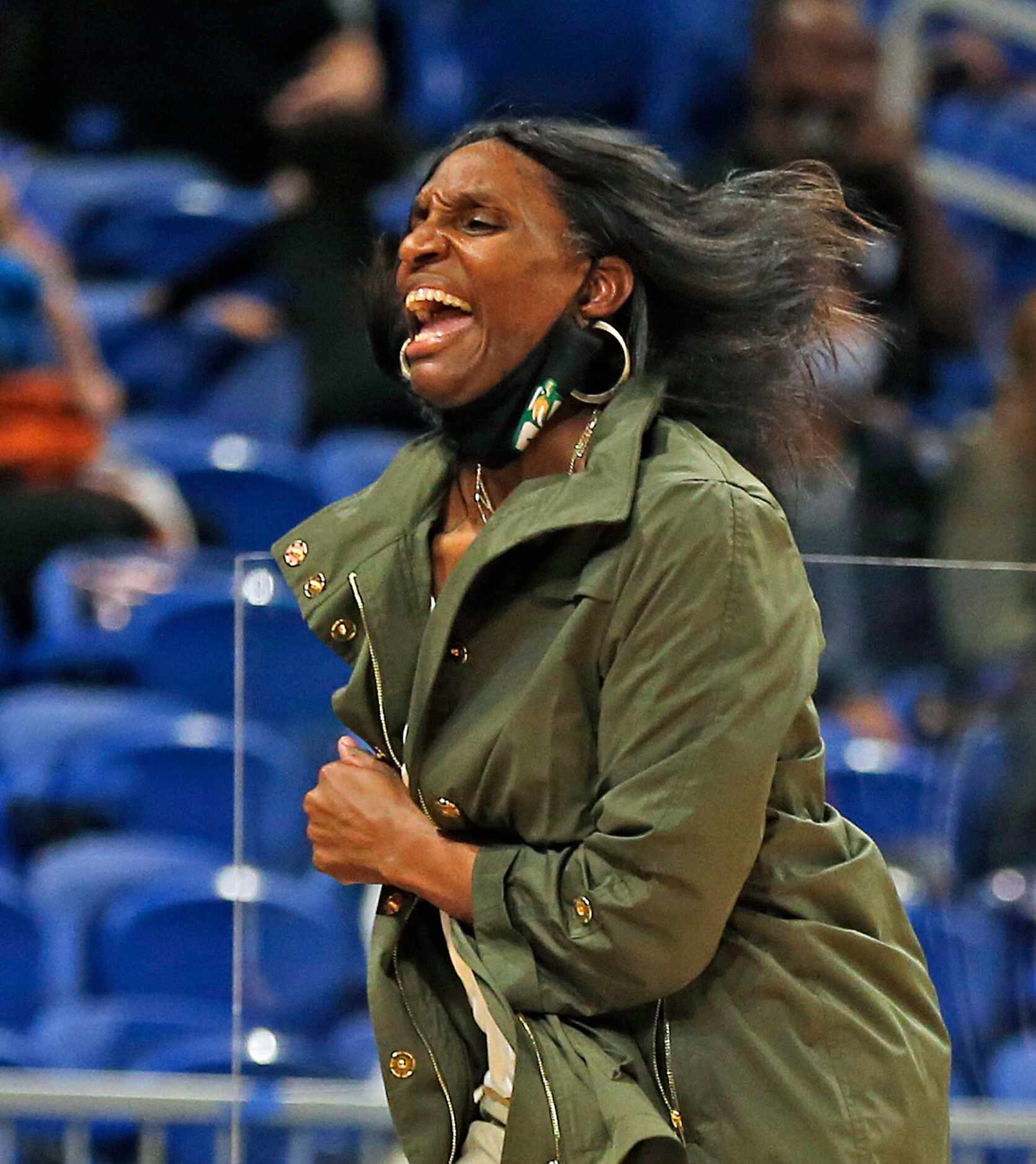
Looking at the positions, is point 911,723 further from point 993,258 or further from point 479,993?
point 993,258

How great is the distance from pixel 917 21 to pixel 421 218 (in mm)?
3940

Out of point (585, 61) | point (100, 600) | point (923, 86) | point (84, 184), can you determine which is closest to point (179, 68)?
point (84, 184)

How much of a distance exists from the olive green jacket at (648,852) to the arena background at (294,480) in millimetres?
304

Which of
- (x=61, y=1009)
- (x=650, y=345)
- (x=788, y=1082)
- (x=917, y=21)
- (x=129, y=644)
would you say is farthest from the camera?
→ (x=917, y=21)

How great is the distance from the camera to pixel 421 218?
1621mm

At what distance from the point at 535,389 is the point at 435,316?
0.10m

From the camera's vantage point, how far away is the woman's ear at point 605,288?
1582mm

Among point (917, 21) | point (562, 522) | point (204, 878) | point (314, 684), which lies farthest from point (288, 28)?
point (562, 522)

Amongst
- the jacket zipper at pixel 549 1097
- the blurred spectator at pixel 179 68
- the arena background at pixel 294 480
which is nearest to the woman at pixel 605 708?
the jacket zipper at pixel 549 1097

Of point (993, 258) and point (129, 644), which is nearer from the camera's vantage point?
point (129, 644)

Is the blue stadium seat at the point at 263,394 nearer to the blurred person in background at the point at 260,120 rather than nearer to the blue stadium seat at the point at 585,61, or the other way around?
the blurred person in background at the point at 260,120

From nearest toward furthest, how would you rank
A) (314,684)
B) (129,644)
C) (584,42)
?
(314,684)
(129,644)
(584,42)

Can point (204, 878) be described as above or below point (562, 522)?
below

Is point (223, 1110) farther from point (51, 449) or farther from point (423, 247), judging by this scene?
point (51, 449)
